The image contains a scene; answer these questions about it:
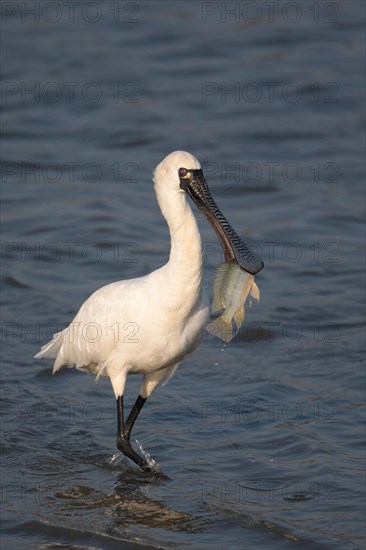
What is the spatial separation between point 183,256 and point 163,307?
1.29 ft

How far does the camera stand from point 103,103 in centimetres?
1930

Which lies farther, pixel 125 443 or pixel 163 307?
pixel 125 443

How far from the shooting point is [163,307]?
8.22m

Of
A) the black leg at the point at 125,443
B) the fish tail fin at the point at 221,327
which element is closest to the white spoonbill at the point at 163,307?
the black leg at the point at 125,443

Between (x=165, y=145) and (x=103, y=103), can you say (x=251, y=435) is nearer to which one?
(x=165, y=145)

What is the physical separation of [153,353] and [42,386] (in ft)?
7.26

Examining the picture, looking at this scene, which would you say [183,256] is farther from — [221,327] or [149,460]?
[149,460]

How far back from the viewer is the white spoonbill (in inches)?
317

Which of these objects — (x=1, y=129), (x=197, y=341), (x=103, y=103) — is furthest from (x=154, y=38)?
(x=197, y=341)

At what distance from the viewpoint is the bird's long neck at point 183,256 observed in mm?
8086

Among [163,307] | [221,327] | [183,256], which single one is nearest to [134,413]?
[163,307]

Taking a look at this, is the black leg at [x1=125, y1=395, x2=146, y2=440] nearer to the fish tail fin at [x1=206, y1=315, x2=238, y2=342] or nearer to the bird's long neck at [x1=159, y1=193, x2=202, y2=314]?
the fish tail fin at [x1=206, y1=315, x2=238, y2=342]

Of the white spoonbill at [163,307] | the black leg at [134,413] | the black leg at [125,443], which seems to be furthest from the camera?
the black leg at [134,413]

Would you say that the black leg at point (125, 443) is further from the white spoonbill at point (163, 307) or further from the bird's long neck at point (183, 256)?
the bird's long neck at point (183, 256)
